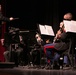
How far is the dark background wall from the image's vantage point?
7.75 metres

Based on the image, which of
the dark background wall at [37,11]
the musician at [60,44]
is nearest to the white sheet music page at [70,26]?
the musician at [60,44]

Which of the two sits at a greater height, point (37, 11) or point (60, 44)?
point (37, 11)

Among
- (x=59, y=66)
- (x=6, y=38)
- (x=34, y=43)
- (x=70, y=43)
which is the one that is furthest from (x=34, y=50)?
(x=70, y=43)

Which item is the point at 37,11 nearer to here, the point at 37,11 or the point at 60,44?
the point at 37,11

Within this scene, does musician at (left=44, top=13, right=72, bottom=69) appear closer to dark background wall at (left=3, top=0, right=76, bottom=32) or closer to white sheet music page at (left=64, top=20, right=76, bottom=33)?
white sheet music page at (left=64, top=20, right=76, bottom=33)

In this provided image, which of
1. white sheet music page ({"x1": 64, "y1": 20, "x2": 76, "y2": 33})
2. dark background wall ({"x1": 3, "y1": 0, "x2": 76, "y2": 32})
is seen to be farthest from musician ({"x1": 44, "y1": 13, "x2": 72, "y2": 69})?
dark background wall ({"x1": 3, "y1": 0, "x2": 76, "y2": 32})

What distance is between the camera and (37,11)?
8258mm

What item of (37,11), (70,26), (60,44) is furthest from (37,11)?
(70,26)

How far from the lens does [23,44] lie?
20.8 ft

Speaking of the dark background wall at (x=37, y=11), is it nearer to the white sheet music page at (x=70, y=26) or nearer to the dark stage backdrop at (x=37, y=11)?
the dark stage backdrop at (x=37, y=11)

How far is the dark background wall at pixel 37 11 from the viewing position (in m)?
7.75

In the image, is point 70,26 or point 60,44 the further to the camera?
point 60,44

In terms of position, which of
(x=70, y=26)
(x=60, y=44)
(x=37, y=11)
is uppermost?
(x=37, y=11)

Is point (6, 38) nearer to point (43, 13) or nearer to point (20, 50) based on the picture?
point (20, 50)
